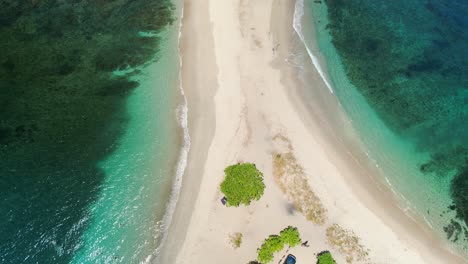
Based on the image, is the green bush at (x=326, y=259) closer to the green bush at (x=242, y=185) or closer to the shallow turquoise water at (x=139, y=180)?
the green bush at (x=242, y=185)

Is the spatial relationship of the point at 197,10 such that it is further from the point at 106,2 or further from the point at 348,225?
the point at 348,225

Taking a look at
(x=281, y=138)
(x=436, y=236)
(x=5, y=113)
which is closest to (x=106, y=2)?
(x=5, y=113)

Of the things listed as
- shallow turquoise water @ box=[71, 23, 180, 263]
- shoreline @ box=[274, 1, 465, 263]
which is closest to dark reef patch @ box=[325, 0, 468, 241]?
shoreline @ box=[274, 1, 465, 263]

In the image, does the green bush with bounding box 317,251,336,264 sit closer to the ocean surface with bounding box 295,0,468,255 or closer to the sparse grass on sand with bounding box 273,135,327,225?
the sparse grass on sand with bounding box 273,135,327,225

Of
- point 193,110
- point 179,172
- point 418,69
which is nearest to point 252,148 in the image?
A: point 179,172

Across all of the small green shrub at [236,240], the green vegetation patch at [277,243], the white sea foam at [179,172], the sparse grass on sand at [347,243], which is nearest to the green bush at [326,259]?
the sparse grass on sand at [347,243]

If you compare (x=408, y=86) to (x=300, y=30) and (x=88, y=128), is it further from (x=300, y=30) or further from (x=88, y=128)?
(x=88, y=128)
